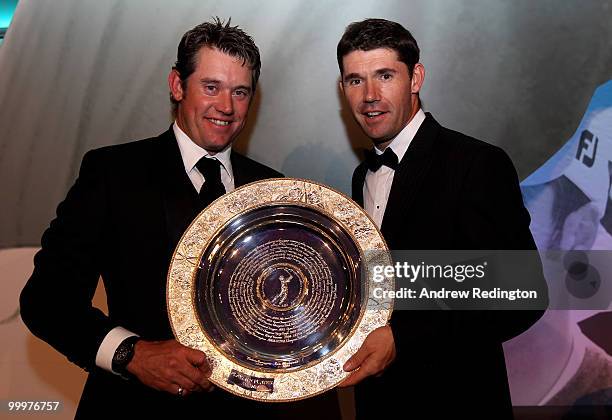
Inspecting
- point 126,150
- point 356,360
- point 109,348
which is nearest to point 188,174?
→ point 126,150

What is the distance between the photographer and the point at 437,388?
6.50 feet

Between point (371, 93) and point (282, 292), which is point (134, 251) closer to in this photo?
point (282, 292)

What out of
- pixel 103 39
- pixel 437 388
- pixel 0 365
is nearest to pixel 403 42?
pixel 437 388

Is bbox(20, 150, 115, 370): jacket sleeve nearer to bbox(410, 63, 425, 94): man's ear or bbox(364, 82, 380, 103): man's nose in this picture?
bbox(364, 82, 380, 103): man's nose

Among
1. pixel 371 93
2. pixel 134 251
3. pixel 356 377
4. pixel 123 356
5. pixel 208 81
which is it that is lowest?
pixel 123 356

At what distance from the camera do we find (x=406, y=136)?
7.32ft

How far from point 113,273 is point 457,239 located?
1060 mm

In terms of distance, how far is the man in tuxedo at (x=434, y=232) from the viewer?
6.01 ft

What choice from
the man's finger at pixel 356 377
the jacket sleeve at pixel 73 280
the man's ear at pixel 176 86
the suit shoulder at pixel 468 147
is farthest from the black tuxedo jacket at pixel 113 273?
the suit shoulder at pixel 468 147

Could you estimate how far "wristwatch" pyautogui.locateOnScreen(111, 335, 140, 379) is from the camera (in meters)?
1.76

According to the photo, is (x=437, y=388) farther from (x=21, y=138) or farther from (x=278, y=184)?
(x=21, y=138)

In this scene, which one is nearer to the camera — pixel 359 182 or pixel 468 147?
pixel 468 147

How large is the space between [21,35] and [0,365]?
1610 millimetres

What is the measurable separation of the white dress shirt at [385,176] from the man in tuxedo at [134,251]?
1.82 feet
